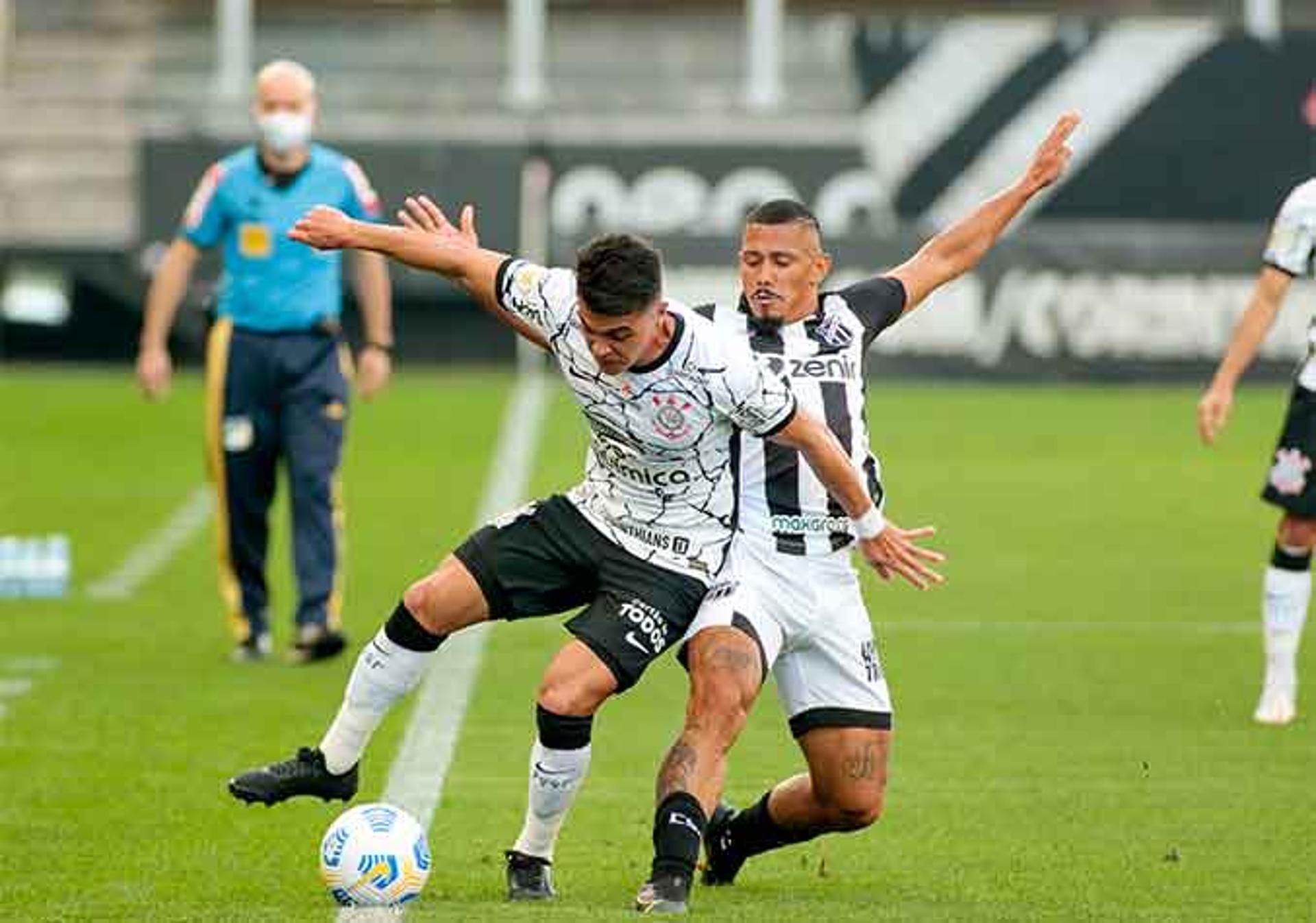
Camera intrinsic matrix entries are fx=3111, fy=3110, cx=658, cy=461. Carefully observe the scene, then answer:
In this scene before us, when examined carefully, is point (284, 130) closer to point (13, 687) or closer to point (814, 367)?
point (13, 687)

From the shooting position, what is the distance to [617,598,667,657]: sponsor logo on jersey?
7.65 m

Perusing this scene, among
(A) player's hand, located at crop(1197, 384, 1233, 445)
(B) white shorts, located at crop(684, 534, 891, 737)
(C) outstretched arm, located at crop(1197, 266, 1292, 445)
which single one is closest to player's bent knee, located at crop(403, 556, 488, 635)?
(B) white shorts, located at crop(684, 534, 891, 737)

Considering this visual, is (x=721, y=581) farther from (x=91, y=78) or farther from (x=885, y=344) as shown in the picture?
(x=91, y=78)

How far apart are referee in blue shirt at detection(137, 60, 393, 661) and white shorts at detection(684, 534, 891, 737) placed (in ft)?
15.3

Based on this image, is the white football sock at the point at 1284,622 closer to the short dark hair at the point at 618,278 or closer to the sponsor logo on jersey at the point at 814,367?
the sponsor logo on jersey at the point at 814,367

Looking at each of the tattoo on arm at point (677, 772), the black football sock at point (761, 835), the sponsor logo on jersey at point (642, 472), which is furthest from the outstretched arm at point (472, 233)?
the black football sock at point (761, 835)

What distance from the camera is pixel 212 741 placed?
10.3 m

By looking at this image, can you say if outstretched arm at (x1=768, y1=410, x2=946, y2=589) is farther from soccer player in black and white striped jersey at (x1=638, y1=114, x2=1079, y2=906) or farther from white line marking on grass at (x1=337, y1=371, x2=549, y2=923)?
white line marking on grass at (x1=337, y1=371, x2=549, y2=923)

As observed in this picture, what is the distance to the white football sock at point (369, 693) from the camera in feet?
26.1

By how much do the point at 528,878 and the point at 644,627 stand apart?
682 mm

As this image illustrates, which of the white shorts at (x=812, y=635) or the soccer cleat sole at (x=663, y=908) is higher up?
the white shorts at (x=812, y=635)

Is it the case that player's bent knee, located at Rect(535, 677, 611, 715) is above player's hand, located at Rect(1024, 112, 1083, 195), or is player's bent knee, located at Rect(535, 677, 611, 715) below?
below

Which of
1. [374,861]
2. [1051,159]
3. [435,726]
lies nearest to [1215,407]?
[1051,159]

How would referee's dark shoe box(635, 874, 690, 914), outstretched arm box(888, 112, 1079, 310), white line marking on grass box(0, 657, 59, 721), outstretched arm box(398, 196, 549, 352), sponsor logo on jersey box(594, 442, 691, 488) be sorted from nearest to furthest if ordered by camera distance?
referee's dark shoe box(635, 874, 690, 914), sponsor logo on jersey box(594, 442, 691, 488), outstretched arm box(398, 196, 549, 352), outstretched arm box(888, 112, 1079, 310), white line marking on grass box(0, 657, 59, 721)
